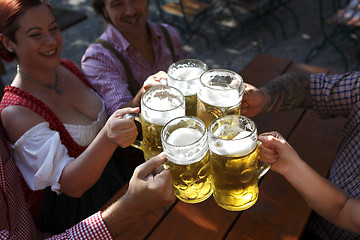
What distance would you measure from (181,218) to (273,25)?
180 inches

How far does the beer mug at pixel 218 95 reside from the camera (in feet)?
3.39

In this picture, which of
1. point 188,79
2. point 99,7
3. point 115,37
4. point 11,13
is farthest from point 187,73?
point 99,7

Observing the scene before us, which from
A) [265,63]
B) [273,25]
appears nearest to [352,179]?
[265,63]

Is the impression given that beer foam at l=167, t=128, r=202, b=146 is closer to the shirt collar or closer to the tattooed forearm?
the tattooed forearm

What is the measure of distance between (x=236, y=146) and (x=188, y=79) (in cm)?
33

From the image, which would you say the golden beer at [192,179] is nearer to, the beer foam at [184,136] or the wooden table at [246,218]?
the beer foam at [184,136]

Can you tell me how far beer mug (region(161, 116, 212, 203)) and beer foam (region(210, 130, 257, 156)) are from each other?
0.04m

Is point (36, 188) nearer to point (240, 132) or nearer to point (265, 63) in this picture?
point (240, 132)

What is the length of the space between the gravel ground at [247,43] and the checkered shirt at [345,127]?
2620 millimetres

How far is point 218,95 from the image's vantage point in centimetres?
103

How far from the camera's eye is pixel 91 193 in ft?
6.50

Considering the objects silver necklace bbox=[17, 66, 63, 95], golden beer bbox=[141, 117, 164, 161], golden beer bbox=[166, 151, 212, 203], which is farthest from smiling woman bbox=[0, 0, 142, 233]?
golden beer bbox=[166, 151, 212, 203]

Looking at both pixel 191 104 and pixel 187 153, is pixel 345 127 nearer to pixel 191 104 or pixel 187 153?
pixel 191 104

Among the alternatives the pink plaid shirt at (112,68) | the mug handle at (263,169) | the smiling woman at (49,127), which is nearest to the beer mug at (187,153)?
the mug handle at (263,169)
